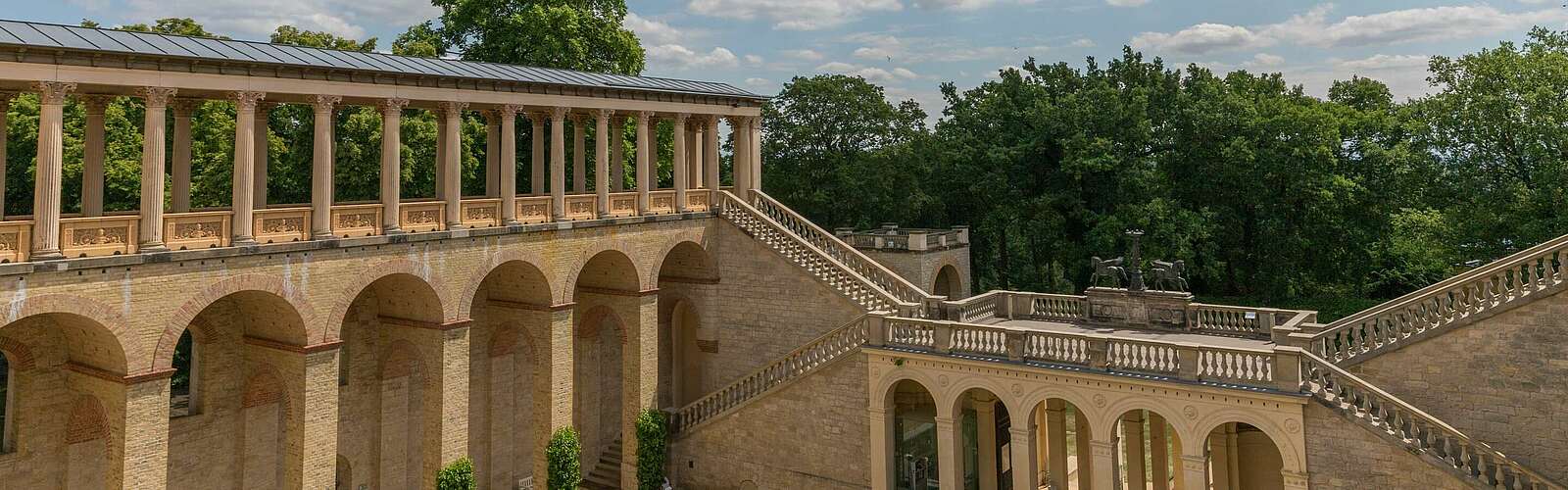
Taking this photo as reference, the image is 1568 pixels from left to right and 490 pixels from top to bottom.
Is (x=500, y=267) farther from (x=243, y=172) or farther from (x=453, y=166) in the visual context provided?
(x=243, y=172)

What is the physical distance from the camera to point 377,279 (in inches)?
960

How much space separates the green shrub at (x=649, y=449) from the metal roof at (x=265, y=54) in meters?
10.7

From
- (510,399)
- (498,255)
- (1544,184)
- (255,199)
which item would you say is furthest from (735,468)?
(1544,184)

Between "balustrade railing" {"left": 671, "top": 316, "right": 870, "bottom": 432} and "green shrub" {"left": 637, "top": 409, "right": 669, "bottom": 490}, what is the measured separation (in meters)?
0.96

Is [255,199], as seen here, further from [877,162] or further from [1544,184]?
[1544,184]

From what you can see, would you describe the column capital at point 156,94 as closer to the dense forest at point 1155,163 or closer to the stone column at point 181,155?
the stone column at point 181,155

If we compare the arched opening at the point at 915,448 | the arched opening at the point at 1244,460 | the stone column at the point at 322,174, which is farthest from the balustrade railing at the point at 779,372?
the stone column at the point at 322,174

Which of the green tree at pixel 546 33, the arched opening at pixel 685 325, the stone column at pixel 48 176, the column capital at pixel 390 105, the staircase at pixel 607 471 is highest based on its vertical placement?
the green tree at pixel 546 33

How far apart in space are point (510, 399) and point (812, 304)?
10.5 metres

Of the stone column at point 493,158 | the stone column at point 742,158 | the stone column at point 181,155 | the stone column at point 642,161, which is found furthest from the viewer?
the stone column at point 742,158

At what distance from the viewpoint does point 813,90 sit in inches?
2188

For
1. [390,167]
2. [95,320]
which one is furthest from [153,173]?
[390,167]

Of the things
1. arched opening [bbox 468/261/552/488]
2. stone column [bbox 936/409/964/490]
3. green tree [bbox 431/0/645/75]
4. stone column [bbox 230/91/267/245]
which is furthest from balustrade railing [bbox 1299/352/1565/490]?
green tree [bbox 431/0/645/75]

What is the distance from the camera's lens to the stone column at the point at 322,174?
880 inches
